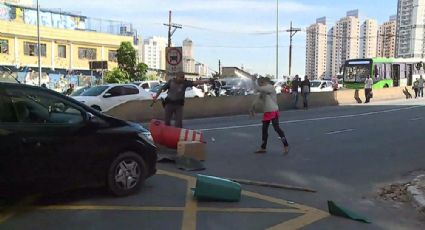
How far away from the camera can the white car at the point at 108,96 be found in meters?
19.4

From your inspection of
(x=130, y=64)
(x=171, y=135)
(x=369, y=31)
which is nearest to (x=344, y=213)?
(x=171, y=135)

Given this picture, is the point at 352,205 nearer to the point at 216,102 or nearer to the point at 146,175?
the point at 146,175

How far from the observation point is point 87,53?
209ft

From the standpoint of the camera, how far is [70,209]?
5957 mm

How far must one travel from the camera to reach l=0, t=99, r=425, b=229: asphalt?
5672 mm

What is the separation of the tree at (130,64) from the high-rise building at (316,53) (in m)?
44.6

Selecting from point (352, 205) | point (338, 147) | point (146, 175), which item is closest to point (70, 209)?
point (146, 175)

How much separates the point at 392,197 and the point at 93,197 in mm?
4194

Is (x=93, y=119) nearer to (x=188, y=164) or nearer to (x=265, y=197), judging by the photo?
(x=265, y=197)

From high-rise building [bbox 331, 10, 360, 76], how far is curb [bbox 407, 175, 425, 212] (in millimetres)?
75158

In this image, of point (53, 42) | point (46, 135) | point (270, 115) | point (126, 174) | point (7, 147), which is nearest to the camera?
point (7, 147)

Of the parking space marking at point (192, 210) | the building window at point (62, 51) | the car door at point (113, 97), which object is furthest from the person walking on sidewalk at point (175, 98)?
A: the building window at point (62, 51)

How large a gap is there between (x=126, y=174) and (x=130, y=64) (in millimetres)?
52249

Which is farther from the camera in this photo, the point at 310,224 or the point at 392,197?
the point at 392,197
